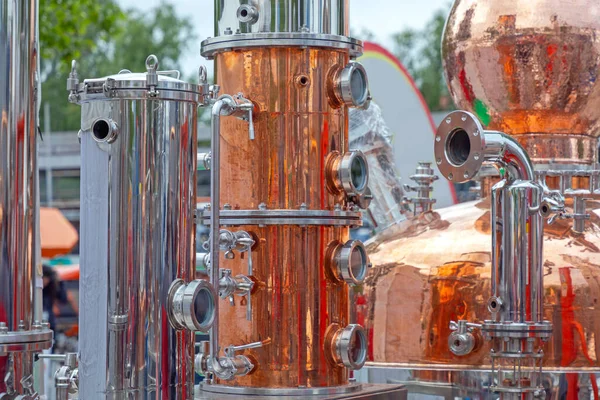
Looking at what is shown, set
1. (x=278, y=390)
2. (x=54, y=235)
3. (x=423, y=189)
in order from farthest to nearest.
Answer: (x=54, y=235)
(x=423, y=189)
(x=278, y=390)

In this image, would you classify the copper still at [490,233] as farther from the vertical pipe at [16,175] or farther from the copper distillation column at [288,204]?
the vertical pipe at [16,175]

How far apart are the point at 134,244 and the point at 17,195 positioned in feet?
1.39

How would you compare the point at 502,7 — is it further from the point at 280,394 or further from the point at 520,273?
the point at 280,394

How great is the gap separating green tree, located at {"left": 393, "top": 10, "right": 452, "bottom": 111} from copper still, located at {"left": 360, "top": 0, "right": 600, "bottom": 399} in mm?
42703

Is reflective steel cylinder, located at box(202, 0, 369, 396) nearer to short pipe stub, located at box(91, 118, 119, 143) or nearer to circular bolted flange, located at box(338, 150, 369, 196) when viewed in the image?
circular bolted flange, located at box(338, 150, 369, 196)

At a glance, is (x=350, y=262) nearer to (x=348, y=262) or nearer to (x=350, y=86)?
(x=348, y=262)

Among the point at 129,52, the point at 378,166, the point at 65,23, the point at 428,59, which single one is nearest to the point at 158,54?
the point at 129,52

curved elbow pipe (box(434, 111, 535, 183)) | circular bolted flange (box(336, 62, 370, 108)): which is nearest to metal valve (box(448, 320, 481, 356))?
curved elbow pipe (box(434, 111, 535, 183))

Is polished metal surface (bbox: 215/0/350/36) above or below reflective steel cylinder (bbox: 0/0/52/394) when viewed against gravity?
above

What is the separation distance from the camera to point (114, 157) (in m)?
4.01

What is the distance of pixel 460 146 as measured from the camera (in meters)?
4.74

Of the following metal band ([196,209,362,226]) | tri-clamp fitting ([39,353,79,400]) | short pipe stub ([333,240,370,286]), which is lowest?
tri-clamp fitting ([39,353,79,400])

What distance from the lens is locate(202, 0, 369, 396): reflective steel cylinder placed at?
4707mm

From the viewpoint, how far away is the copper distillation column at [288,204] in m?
4.70
